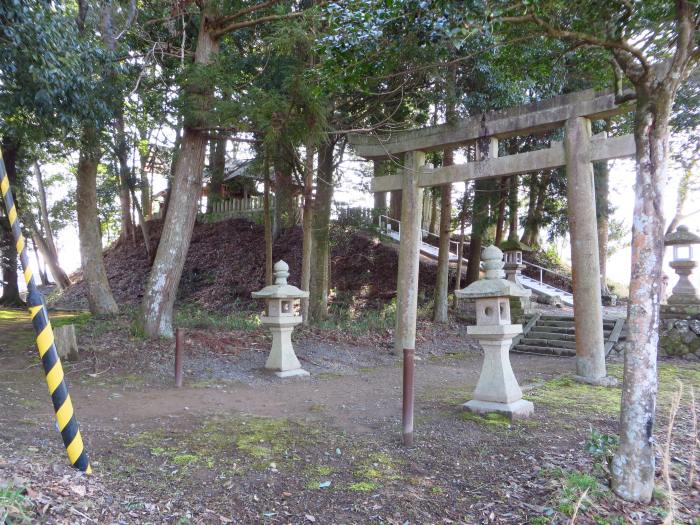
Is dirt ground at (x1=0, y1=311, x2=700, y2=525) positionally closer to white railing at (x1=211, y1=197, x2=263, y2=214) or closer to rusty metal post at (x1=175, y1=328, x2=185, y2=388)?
rusty metal post at (x1=175, y1=328, x2=185, y2=388)

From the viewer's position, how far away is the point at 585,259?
784 cm

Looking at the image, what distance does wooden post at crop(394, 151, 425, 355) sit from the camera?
394 inches

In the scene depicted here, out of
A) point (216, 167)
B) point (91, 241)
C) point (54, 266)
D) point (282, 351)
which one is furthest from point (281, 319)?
point (54, 266)

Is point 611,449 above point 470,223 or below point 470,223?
below

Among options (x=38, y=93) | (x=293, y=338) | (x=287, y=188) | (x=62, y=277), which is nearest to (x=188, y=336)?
(x=293, y=338)

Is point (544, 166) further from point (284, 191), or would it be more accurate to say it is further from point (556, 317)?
point (284, 191)

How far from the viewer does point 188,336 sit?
1017 centimetres

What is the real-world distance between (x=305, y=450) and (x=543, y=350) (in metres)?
8.59

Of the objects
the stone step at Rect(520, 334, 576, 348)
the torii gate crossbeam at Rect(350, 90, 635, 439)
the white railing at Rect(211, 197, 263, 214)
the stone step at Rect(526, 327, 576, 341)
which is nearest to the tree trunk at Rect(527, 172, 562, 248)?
the stone step at Rect(526, 327, 576, 341)

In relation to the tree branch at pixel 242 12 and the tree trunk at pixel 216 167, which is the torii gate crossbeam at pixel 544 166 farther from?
the tree trunk at pixel 216 167

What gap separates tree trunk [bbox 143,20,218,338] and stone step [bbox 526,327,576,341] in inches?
349

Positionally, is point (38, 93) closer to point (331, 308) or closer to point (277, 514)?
point (277, 514)

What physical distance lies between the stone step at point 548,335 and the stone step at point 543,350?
0.52 metres

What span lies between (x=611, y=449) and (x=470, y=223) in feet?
38.1
